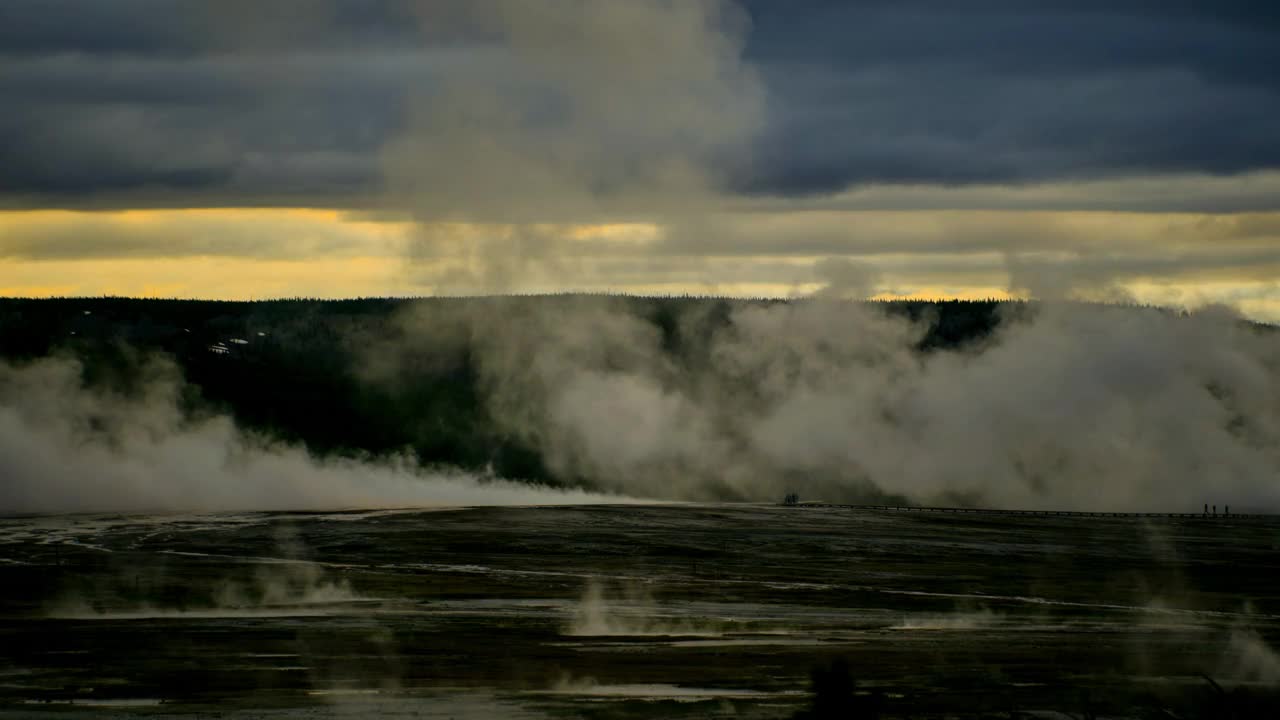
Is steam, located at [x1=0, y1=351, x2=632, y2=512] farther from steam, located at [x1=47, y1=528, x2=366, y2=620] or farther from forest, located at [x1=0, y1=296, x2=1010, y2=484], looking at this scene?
steam, located at [x1=47, y1=528, x2=366, y2=620]

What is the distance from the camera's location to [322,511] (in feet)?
410

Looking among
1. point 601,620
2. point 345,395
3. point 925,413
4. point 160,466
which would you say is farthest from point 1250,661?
point 345,395

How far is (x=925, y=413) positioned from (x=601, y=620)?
4154 inches

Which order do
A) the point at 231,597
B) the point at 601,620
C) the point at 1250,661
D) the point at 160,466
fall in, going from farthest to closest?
1. the point at 160,466
2. the point at 231,597
3. the point at 601,620
4. the point at 1250,661

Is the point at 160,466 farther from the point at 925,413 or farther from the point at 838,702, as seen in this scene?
the point at 838,702

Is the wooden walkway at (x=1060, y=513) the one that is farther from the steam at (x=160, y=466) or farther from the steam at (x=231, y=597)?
the steam at (x=231, y=597)

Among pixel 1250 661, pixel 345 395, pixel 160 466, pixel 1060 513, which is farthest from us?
pixel 345 395

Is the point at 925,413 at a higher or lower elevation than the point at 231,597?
higher

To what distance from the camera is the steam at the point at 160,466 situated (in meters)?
131

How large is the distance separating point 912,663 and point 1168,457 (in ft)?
375

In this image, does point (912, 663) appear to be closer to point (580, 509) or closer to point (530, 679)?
point (530, 679)

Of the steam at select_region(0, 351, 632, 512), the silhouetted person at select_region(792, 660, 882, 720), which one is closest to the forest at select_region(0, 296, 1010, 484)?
the steam at select_region(0, 351, 632, 512)

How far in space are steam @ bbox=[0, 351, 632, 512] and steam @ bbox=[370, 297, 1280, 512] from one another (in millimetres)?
14013

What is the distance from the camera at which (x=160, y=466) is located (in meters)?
142
